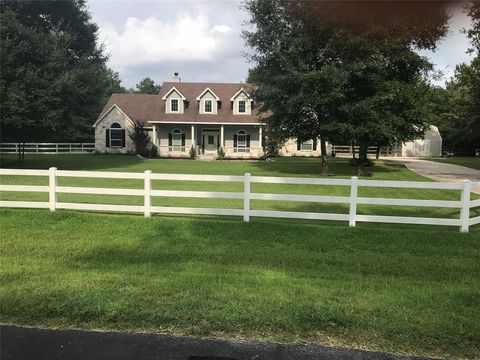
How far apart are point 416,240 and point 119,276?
531 cm

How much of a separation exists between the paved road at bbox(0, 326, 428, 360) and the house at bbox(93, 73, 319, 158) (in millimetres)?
39467

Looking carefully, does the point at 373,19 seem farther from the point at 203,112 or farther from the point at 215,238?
the point at 203,112

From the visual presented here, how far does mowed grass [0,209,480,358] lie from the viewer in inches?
183

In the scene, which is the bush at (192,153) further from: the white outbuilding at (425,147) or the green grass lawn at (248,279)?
the green grass lawn at (248,279)

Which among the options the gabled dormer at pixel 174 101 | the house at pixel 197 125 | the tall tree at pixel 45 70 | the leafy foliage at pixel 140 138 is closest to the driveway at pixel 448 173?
the house at pixel 197 125

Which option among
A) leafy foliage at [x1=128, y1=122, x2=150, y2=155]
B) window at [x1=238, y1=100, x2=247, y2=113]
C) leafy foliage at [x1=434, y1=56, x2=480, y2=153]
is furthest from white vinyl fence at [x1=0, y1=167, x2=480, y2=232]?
leafy foliage at [x1=434, y1=56, x2=480, y2=153]

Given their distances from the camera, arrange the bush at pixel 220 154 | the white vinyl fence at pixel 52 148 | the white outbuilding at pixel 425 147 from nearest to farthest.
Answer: the bush at pixel 220 154, the white vinyl fence at pixel 52 148, the white outbuilding at pixel 425 147

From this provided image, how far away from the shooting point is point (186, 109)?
148ft

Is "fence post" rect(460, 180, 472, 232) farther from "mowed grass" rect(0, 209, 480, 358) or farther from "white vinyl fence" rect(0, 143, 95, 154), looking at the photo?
"white vinyl fence" rect(0, 143, 95, 154)

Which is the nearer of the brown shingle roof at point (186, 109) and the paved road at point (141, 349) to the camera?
the paved road at point (141, 349)

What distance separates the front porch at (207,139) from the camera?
4438 centimetres

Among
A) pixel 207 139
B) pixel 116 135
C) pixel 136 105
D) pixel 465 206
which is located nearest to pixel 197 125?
pixel 207 139

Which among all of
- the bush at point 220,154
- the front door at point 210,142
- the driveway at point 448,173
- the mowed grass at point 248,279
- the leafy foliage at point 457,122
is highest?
the leafy foliage at point 457,122

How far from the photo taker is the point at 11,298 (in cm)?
529
